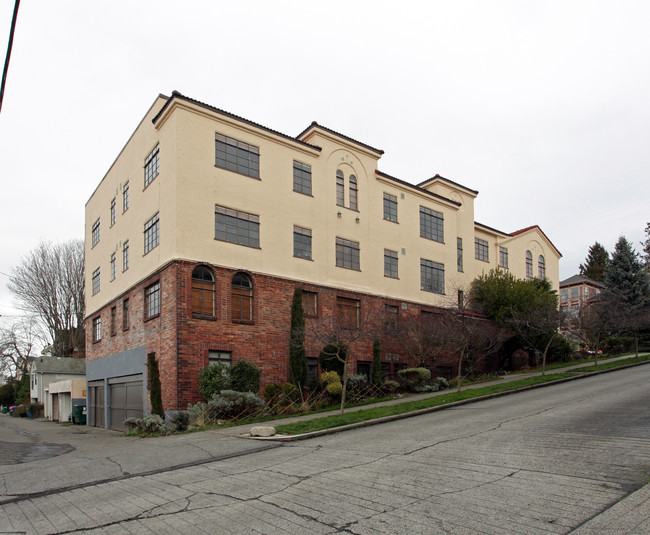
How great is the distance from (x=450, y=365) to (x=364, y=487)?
77.6ft

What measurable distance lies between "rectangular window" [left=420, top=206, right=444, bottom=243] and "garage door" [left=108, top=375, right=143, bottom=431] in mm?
16911

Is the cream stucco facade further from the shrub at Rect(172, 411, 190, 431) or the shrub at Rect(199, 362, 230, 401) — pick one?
the shrub at Rect(172, 411, 190, 431)

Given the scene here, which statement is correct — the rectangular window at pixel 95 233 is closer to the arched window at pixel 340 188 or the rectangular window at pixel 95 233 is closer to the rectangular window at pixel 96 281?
the rectangular window at pixel 96 281

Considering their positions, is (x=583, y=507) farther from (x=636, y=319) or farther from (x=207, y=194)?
(x=636, y=319)

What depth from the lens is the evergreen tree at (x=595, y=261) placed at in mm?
77688

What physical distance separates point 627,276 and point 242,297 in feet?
122

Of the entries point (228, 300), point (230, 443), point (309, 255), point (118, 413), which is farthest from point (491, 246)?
point (230, 443)

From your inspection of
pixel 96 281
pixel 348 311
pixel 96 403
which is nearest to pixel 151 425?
pixel 348 311

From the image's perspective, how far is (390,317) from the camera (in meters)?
27.9

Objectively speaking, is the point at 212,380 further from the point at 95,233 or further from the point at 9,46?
the point at 95,233

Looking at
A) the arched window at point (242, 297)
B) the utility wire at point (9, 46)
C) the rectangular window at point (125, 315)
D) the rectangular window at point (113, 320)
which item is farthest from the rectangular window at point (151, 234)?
the utility wire at point (9, 46)

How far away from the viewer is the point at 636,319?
32.5m

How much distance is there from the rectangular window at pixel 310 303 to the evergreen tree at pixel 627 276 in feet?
101

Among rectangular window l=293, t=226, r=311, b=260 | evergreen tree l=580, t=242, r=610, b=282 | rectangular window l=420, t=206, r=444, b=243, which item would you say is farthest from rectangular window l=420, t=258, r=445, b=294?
evergreen tree l=580, t=242, r=610, b=282
